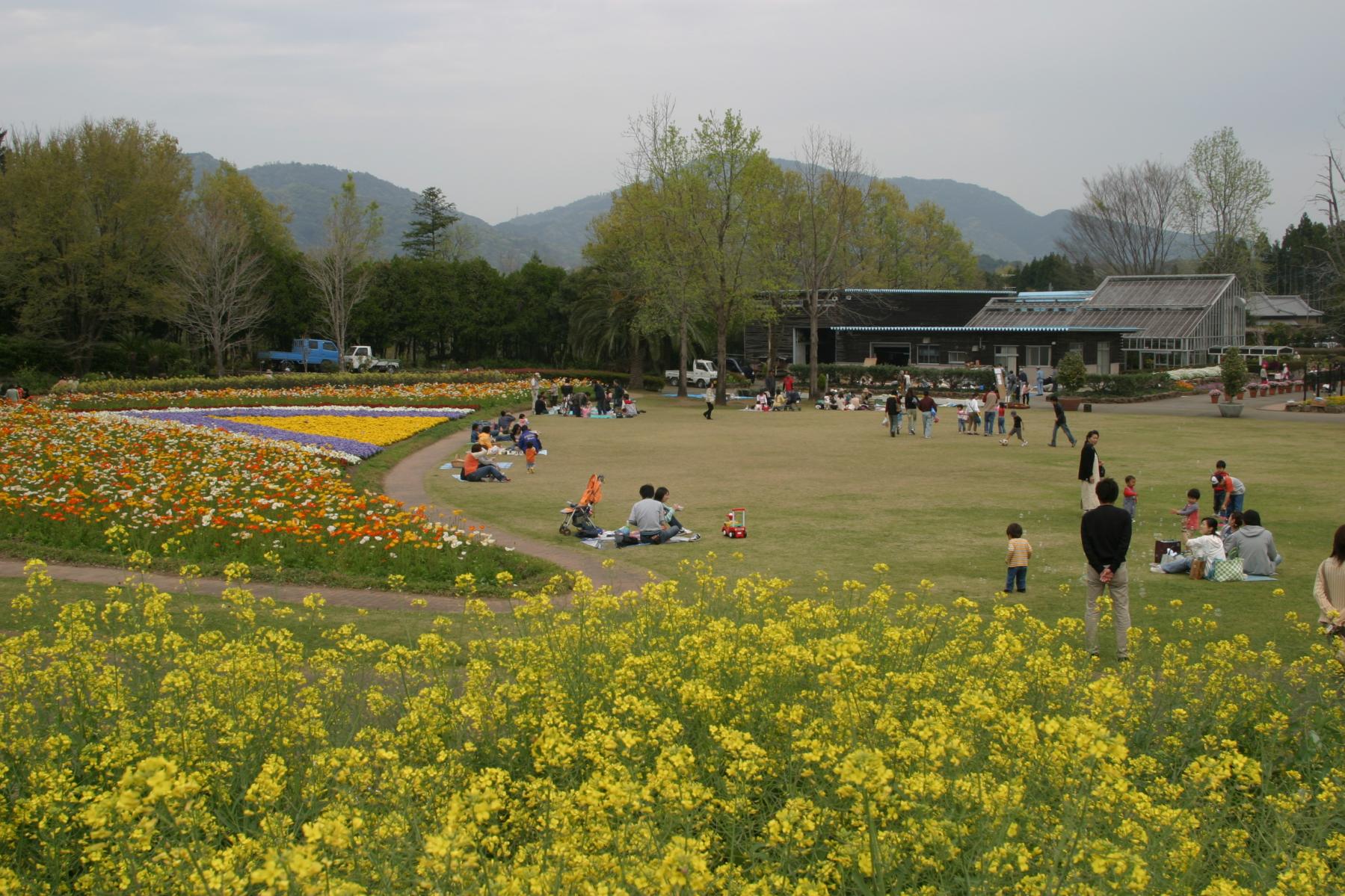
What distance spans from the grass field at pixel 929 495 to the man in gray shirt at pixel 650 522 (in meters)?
0.34

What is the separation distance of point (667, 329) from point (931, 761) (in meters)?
41.1

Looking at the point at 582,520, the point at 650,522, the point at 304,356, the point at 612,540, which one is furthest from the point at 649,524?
the point at 304,356

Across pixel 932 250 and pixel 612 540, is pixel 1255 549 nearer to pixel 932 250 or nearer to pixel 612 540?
pixel 612 540

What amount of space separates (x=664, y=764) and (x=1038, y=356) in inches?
1940

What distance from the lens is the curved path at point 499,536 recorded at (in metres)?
12.1

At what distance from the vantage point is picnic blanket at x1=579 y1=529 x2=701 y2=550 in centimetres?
1397

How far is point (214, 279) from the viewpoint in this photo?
45.0 metres

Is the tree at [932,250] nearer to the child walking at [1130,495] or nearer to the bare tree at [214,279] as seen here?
the bare tree at [214,279]

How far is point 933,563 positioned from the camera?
41.2 feet

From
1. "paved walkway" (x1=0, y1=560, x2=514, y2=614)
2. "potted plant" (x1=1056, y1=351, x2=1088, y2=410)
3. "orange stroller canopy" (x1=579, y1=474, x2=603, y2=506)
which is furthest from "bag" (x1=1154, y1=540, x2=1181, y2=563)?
"potted plant" (x1=1056, y1=351, x2=1088, y2=410)

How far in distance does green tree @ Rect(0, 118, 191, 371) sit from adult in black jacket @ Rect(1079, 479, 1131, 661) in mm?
43583

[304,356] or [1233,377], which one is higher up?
[304,356]

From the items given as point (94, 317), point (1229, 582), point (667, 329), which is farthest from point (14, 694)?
point (94, 317)

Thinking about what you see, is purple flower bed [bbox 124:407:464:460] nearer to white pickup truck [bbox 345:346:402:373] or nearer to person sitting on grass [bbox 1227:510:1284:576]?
person sitting on grass [bbox 1227:510:1284:576]
